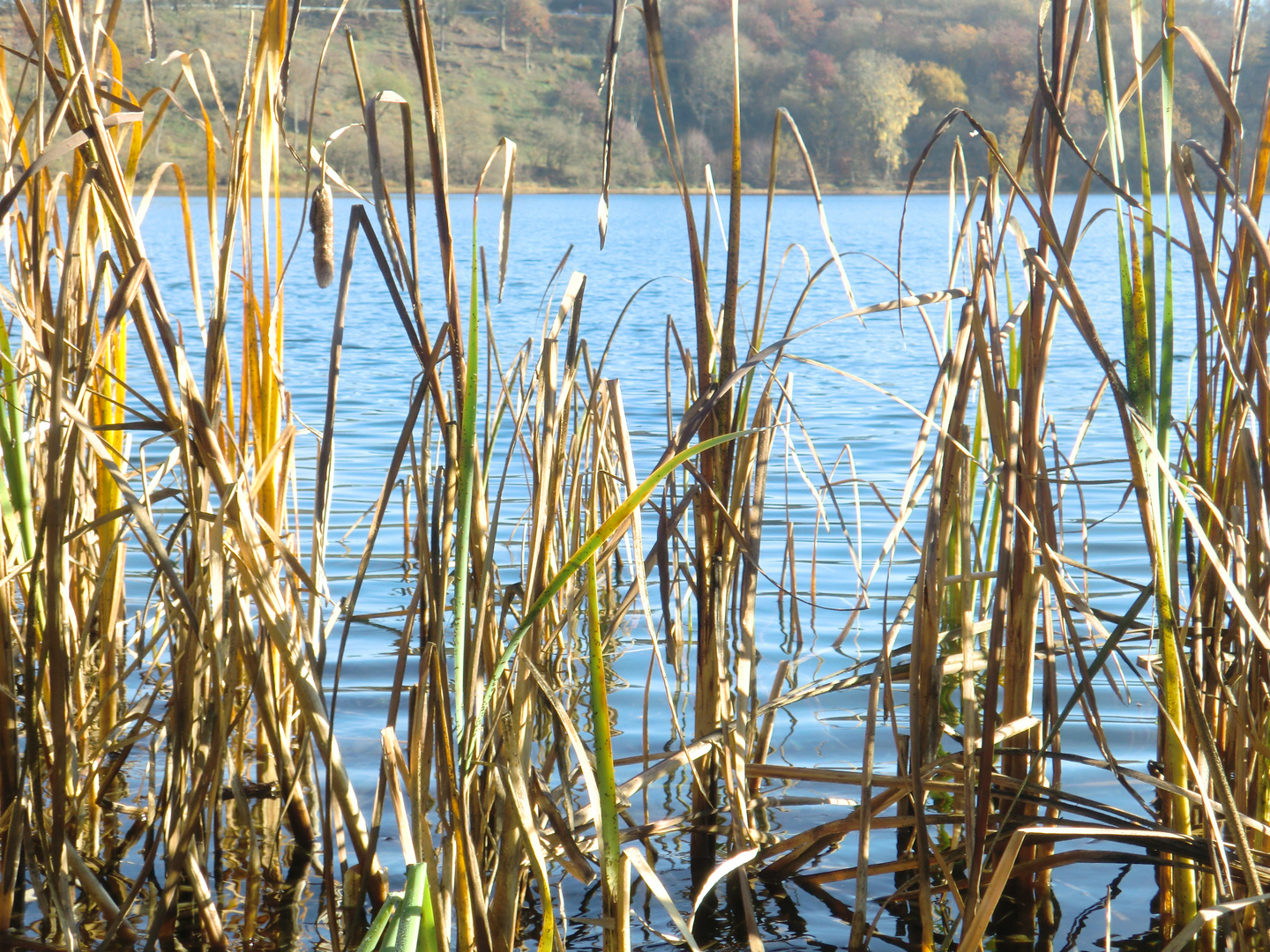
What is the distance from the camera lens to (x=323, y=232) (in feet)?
2.93

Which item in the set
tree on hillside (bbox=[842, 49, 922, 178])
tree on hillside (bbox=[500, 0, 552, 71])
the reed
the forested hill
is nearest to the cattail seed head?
the reed

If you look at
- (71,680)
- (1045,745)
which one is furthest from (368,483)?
(1045,745)

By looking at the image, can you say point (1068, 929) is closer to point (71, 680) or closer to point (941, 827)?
point (941, 827)

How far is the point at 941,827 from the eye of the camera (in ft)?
6.07

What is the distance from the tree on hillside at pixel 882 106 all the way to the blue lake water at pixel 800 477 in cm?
3385

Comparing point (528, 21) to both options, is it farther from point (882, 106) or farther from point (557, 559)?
point (557, 559)

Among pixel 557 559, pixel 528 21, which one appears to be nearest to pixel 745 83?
pixel 528 21

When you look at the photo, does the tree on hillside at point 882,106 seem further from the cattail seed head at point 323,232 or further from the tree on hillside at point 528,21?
the cattail seed head at point 323,232

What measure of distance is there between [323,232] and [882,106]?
51630 millimetres

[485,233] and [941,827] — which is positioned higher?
[485,233]

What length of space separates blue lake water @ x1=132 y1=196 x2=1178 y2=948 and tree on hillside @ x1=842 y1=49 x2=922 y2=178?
3385 centimetres

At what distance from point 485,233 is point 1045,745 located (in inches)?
995

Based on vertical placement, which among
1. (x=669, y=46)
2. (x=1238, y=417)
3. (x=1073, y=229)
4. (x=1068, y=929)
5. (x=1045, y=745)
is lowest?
(x=1068, y=929)

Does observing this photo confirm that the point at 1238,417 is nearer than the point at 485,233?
Yes
